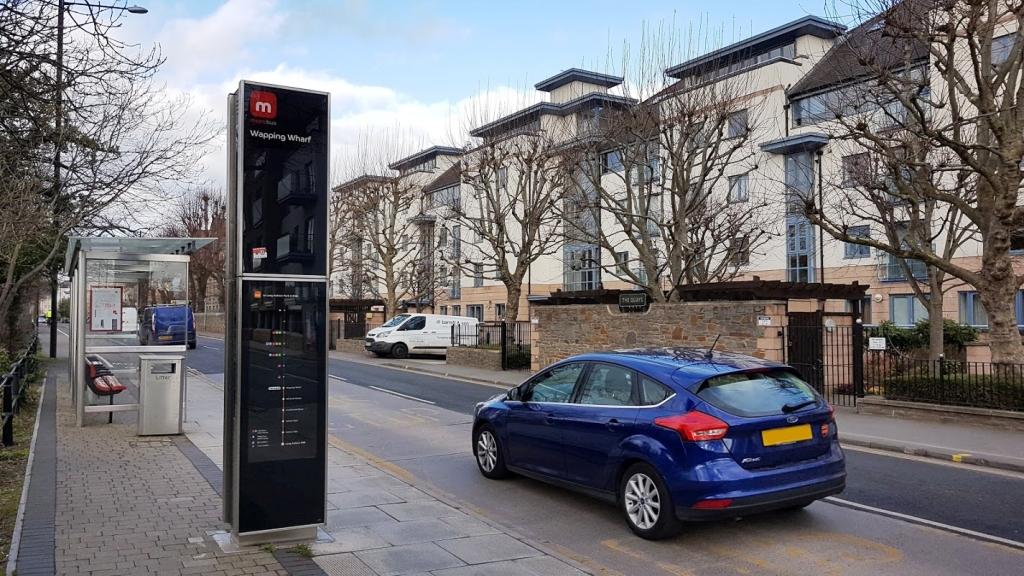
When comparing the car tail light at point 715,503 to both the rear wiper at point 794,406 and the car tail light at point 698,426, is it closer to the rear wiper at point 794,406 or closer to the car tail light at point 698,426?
the car tail light at point 698,426

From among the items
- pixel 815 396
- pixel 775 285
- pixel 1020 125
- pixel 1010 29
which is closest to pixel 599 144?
pixel 775 285

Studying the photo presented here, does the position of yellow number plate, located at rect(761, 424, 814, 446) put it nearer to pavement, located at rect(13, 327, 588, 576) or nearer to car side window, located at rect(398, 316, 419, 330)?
pavement, located at rect(13, 327, 588, 576)

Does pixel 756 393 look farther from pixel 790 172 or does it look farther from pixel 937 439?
pixel 790 172

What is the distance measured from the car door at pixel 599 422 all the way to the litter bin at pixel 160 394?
647cm

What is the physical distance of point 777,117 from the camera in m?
37.8

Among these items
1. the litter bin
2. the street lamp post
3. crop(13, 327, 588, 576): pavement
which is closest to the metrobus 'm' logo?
the street lamp post

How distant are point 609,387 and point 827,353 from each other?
40.1ft

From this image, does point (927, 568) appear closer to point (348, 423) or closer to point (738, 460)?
point (738, 460)

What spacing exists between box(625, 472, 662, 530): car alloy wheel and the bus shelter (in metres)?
7.45

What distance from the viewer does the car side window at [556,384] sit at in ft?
25.1

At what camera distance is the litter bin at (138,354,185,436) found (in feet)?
36.0

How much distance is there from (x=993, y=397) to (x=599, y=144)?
13183 millimetres

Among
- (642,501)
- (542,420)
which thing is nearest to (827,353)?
(542,420)

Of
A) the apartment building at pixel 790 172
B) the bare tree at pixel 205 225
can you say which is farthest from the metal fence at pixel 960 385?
the bare tree at pixel 205 225
